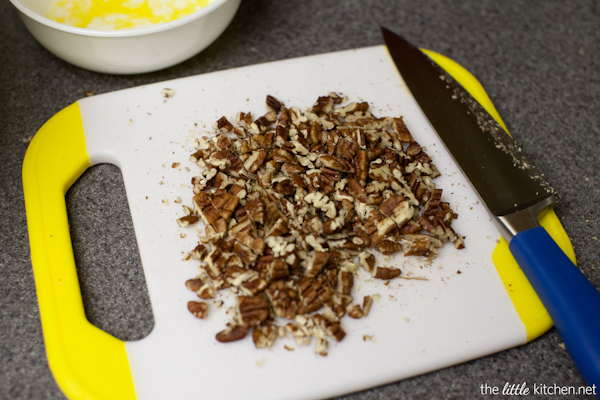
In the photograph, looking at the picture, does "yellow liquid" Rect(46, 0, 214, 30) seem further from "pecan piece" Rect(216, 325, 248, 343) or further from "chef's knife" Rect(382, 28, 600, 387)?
"pecan piece" Rect(216, 325, 248, 343)

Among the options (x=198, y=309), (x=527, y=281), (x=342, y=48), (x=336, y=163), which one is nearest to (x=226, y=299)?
(x=198, y=309)

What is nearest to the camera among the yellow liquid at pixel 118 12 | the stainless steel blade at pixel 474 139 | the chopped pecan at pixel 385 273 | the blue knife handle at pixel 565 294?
the blue knife handle at pixel 565 294

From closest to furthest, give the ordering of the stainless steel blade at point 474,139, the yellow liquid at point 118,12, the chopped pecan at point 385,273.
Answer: the chopped pecan at point 385,273 < the stainless steel blade at point 474,139 < the yellow liquid at point 118,12

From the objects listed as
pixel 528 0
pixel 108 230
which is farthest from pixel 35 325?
pixel 528 0

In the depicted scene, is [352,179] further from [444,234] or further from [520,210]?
[520,210]

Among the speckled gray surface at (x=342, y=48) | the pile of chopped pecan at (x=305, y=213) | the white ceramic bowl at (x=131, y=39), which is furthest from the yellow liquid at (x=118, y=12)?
the pile of chopped pecan at (x=305, y=213)

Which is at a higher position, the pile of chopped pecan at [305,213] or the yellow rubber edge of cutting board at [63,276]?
the pile of chopped pecan at [305,213]

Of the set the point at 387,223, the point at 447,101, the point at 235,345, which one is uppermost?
the point at 447,101

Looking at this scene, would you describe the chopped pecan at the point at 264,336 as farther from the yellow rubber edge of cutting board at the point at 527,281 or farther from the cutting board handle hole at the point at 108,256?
the yellow rubber edge of cutting board at the point at 527,281
